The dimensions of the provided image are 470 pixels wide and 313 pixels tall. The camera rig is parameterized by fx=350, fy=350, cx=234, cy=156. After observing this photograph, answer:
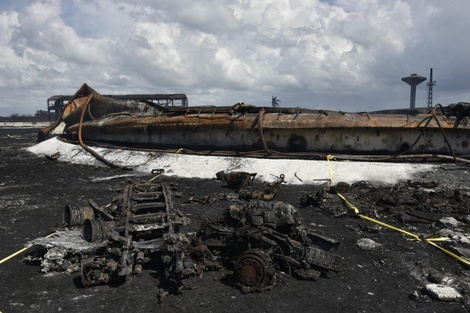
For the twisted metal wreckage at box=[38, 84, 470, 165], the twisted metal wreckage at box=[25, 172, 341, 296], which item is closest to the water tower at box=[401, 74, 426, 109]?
the twisted metal wreckage at box=[38, 84, 470, 165]

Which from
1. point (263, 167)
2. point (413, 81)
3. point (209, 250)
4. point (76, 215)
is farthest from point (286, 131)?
point (413, 81)

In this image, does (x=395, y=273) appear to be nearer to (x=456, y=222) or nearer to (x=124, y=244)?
(x=456, y=222)

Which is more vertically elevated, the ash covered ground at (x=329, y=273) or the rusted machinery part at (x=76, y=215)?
the rusted machinery part at (x=76, y=215)

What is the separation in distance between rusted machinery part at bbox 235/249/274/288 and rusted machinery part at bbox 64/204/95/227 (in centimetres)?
408

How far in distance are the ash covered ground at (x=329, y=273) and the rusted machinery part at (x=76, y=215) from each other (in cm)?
71

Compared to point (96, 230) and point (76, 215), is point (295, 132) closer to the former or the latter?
point (76, 215)

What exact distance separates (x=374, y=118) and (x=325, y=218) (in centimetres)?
700

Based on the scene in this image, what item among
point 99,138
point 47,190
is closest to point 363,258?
point 47,190

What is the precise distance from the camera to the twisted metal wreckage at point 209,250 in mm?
5863

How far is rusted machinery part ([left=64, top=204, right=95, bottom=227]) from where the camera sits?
7.89m

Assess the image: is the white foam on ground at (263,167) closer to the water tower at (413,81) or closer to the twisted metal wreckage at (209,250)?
the twisted metal wreckage at (209,250)

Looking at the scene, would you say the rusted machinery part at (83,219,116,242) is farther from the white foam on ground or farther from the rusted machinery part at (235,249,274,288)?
the white foam on ground

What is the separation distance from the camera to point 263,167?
14.0 metres

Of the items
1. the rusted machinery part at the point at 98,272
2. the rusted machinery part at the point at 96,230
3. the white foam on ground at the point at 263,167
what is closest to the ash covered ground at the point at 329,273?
the rusted machinery part at the point at 98,272
